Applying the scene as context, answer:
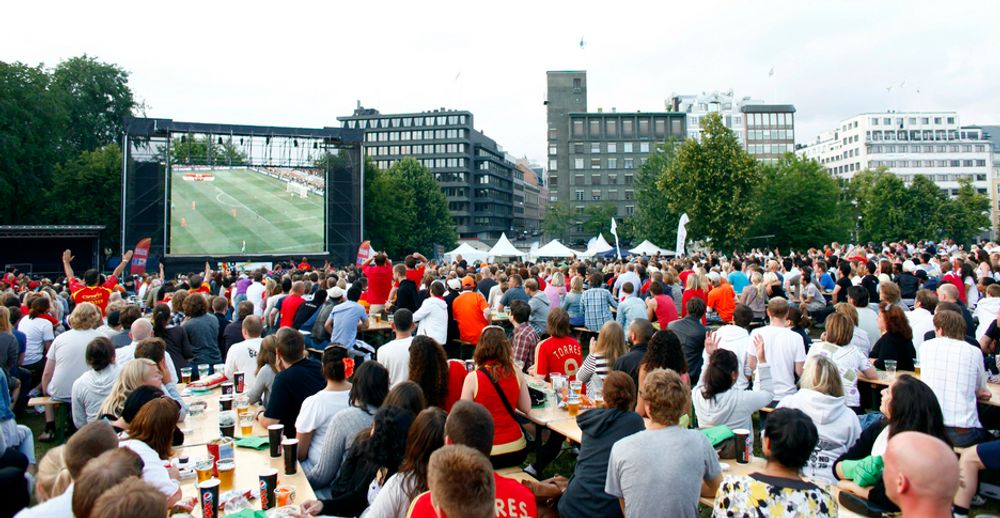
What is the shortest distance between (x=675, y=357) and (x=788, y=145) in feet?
337

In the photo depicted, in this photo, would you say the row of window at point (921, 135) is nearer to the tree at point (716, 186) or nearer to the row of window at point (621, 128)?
the row of window at point (621, 128)

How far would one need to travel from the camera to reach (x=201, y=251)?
26.4 meters

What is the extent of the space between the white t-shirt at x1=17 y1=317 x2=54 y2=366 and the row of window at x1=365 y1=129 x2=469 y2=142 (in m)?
87.0

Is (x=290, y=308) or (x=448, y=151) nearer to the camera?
(x=290, y=308)

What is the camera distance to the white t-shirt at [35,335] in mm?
8016

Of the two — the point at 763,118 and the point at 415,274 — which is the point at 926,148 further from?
the point at 415,274

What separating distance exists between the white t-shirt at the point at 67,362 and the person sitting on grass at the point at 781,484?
6.59 meters

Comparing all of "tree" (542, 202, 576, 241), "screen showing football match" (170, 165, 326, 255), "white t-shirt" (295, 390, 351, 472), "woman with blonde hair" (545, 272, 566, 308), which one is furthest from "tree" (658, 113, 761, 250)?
"tree" (542, 202, 576, 241)

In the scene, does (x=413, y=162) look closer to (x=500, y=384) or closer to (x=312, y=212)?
(x=312, y=212)

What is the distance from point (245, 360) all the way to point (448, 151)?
89.4 metres

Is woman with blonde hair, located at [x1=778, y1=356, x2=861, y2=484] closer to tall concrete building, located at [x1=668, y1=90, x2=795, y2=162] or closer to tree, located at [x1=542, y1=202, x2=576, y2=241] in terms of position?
tree, located at [x1=542, y1=202, x2=576, y2=241]

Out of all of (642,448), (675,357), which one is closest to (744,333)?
(675,357)

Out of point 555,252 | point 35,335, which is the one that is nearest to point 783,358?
point 35,335

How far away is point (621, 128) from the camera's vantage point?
253ft
